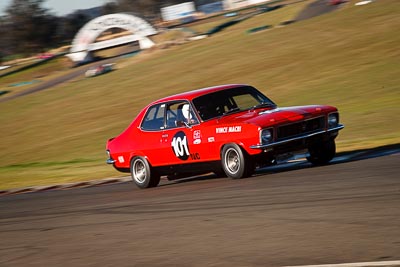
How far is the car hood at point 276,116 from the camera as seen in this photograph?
10.4 m

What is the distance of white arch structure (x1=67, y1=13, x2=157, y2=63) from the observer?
68250mm

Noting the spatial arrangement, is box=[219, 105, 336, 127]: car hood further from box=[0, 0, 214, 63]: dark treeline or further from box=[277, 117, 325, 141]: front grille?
box=[0, 0, 214, 63]: dark treeline

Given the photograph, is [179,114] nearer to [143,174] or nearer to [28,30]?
[143,174]

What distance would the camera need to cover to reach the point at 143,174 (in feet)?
40.5

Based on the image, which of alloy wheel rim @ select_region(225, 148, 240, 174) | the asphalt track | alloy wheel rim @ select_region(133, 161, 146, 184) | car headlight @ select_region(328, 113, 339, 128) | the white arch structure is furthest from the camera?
the white arch structure

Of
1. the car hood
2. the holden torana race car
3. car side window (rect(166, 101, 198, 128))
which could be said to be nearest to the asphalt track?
the holden torana race car

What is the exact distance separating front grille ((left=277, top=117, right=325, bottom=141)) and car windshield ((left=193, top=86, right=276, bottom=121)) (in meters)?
1.07

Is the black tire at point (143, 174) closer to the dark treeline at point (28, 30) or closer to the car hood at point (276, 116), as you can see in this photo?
the car hood at point (276, 116)

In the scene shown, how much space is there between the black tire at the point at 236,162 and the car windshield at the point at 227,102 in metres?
0.81

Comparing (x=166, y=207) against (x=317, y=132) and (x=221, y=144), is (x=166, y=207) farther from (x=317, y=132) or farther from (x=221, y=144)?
(x=317, y=132)

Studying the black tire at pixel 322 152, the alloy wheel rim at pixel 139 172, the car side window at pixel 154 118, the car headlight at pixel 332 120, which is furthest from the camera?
the alloy wheel rim at pixel 139 172

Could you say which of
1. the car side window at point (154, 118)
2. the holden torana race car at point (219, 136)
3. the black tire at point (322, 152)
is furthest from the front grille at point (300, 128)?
the car side window at point (154, 118)

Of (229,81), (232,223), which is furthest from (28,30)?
(232,223)

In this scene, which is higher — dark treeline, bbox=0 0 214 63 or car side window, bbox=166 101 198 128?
dark treeline, bbox=0 0 214 63
